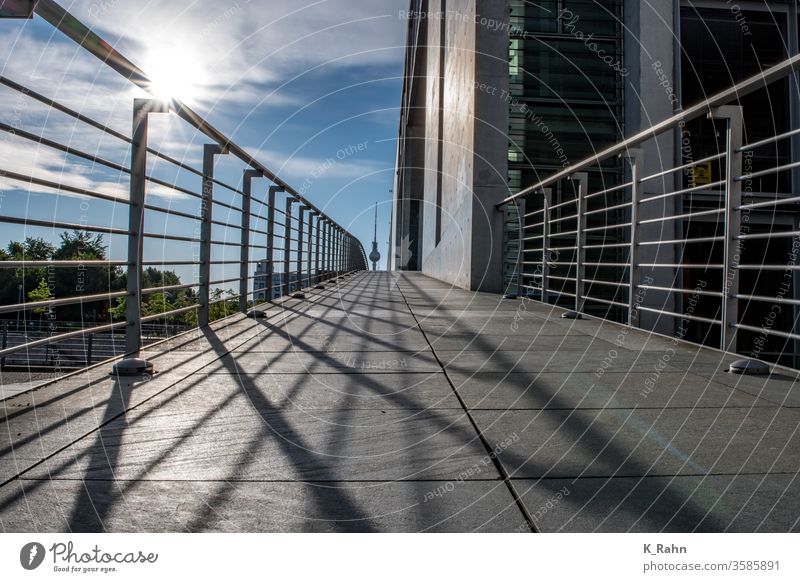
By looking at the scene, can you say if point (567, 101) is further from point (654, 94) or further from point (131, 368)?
point (131, 368)

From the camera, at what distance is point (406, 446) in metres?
1.36

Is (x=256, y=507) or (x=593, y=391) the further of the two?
(x=593, y=391)

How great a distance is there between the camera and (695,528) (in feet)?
3.14

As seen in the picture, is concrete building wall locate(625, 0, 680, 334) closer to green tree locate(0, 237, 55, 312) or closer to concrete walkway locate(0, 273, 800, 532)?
concrete walkway locate(0, 273, 800, 532)

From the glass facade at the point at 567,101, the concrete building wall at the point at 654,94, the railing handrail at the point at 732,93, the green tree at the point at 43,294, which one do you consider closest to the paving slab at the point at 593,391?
the railing handrail at the point at 732,93

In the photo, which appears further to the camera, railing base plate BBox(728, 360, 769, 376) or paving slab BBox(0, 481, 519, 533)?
railing base plate BBox(728, 360, 769, 376)

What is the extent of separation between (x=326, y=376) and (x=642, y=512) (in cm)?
127

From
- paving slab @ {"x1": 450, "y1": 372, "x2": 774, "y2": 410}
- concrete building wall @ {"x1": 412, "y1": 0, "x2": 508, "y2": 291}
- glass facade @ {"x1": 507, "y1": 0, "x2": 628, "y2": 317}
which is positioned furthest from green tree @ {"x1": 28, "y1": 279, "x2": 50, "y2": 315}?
glass facade @ {"x1": 507, "y1": 0, "x2": 628, "y2": 317}

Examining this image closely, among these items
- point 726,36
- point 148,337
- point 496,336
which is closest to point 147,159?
point 148,337

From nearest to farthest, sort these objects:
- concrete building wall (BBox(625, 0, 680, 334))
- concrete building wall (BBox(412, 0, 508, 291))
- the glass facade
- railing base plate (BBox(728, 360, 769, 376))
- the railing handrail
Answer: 1. the railing handrail
2. railing base plate (BBox(728, 360, 769, 376))
3. concrete building wall (BBox(412, 0, 508, 291))
4. concrete building wall (BBox(625, 0, 680, 334))
5. the glass facade

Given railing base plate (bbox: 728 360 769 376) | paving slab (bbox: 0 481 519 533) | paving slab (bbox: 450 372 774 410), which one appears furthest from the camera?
railing base plate (bbox: 728 360 769 376)

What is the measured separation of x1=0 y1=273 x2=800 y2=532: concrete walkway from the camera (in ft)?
3.29

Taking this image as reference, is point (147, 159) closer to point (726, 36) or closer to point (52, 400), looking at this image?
point (52, 400)

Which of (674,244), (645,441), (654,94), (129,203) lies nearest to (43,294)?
(129,203)
